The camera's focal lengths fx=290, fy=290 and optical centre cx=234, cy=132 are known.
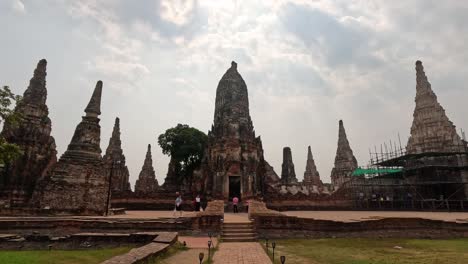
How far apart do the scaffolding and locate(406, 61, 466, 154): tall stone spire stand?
0.97m

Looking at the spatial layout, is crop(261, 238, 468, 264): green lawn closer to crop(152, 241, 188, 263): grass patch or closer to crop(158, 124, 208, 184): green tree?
crop(152, 241, 188, 263): grass patch

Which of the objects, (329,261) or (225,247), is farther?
(225,247)

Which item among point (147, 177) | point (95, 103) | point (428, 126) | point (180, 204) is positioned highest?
point (428, 126)

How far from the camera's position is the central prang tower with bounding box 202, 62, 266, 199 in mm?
24297

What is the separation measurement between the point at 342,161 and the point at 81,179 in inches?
1334

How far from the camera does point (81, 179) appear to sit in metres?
15.9

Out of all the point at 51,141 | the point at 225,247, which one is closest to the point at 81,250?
the point at 225,247

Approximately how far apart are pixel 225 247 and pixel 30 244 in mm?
5866

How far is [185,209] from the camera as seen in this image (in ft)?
77.6

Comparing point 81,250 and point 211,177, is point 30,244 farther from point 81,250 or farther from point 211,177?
point 211,177

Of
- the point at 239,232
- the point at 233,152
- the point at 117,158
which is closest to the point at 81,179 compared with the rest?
the point at 239,232

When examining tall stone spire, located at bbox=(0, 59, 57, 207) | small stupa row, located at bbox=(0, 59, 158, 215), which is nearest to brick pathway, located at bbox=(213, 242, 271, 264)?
small stupa row, located at bbox=(0, 59, 158, 215)

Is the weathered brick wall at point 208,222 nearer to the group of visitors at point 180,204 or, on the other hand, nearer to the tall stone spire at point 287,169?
the group of visitors at point 180,204

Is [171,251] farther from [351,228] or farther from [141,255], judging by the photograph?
[351,228]
